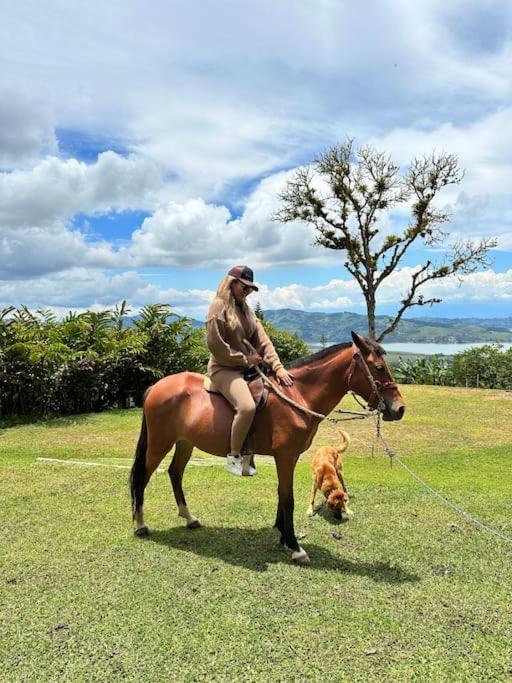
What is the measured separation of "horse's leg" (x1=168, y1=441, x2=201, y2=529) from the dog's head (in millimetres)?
1614

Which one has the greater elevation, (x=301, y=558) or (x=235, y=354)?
(x=235, y=354)

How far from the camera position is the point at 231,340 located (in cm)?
514

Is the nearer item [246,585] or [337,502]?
[246,585]

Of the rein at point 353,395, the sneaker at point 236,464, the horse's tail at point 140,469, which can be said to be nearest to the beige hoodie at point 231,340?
the rein at point 353,395

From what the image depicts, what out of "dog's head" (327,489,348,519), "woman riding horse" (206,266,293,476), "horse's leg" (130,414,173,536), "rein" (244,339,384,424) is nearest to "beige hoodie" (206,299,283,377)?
"woman riding horse" (206,266,293,476)

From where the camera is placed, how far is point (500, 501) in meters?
6.45

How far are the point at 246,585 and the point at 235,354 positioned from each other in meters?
2.17

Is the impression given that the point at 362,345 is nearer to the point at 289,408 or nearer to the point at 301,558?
the point at 289,408

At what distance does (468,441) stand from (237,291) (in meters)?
8.90

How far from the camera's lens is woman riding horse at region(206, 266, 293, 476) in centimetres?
492

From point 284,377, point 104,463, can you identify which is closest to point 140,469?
point 284,377

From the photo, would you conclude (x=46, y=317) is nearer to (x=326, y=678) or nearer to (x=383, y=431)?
(x=383, y=431)

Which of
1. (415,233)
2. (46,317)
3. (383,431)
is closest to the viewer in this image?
(383,431)

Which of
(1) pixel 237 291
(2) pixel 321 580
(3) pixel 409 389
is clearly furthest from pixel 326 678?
(3) pixel 409 389
